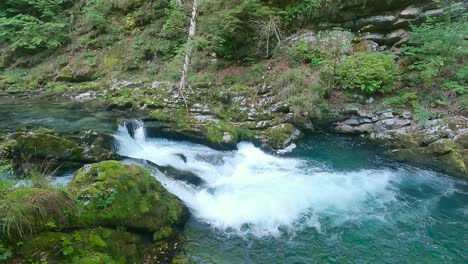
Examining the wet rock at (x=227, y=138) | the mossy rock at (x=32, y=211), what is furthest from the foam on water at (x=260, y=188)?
the mossy rock at (x=32, y=211)

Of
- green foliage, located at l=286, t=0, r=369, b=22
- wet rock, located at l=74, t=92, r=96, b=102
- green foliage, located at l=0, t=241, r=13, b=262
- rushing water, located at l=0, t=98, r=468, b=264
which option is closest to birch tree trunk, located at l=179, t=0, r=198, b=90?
rushing water, located at l=0, t=98, r=468, b=264

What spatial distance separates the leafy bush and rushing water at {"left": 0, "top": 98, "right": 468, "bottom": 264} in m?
1.78

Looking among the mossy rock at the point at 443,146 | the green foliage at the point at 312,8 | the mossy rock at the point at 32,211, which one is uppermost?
the green foliage at the point at 312,8

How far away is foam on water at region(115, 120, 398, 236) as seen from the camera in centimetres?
653

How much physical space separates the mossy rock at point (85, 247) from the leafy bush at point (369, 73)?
833 centimetres

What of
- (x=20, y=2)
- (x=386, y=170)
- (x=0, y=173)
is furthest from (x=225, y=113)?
(x=20, y=2)

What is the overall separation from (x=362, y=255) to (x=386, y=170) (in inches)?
151

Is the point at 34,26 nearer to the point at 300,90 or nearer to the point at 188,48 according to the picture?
the point at 188,48

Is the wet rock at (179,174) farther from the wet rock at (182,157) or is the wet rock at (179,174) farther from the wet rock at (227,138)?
the wet rock at (227,138)

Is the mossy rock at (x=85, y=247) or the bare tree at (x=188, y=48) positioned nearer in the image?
the mossy rock at (x=85, y=247)

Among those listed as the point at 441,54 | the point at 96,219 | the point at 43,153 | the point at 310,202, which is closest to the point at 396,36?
the point at 441,54

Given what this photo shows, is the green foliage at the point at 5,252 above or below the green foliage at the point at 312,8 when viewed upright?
below

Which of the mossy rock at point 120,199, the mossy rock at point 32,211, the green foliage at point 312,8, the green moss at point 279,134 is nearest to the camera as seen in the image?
the mossy rock at point 32,211

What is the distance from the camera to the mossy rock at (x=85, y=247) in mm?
3688
